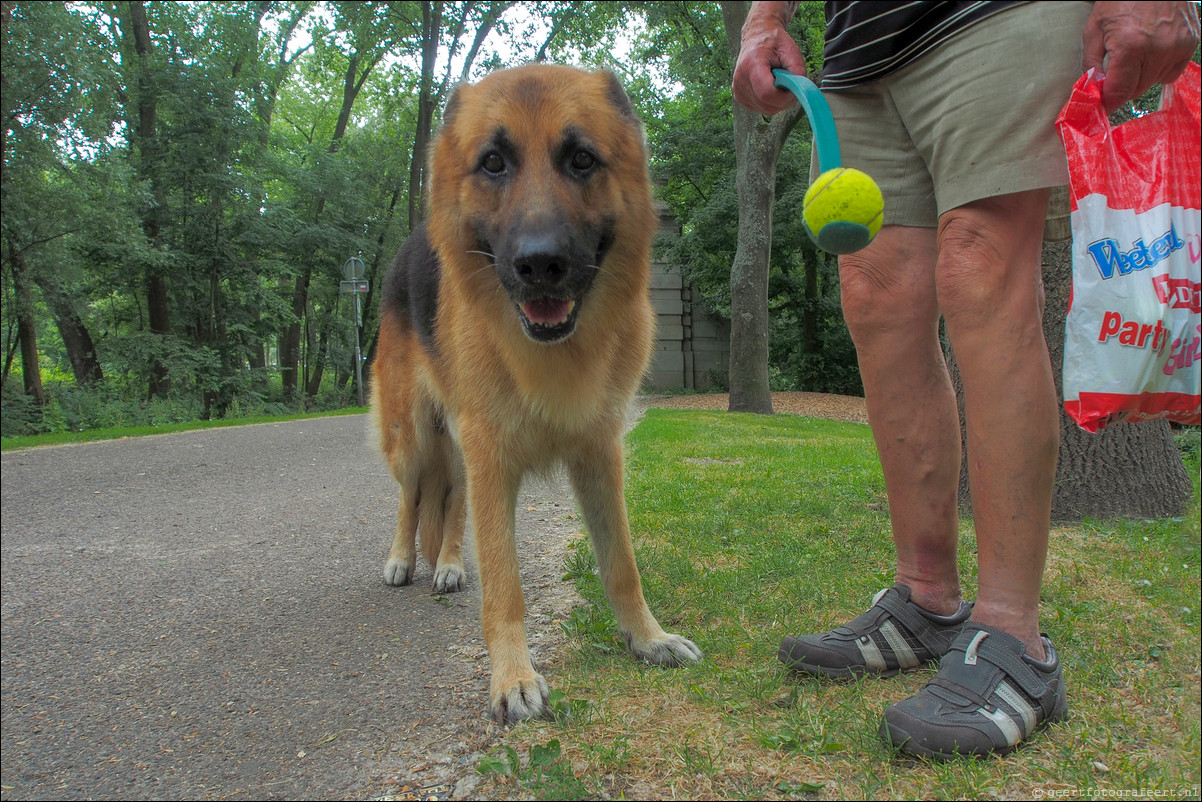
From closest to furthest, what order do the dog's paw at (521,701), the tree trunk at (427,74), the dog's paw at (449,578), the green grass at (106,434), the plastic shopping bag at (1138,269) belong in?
the plastic shopping bag at (1138,269) → the dog's paw at (521,701) → the dog's paw at (449,578) → the green grass at (106,434) → the tree trunk at (427,74)

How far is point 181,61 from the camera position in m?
15.5

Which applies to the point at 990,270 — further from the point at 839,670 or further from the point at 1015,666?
the point at 839,670

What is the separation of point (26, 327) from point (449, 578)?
A: 492 inches

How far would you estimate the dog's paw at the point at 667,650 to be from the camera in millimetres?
2410

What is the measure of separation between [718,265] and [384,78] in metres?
18.6

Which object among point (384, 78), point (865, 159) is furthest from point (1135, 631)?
point (384, 78)

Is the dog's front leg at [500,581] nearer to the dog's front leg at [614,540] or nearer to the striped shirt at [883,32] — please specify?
the dog's front leg at [614,540]

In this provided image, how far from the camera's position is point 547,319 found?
2387mm

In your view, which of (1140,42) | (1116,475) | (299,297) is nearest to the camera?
(1140,42)

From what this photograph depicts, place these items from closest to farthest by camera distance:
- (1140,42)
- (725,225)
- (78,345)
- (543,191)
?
(1140,42), (543,191), (78,345), (725,225)

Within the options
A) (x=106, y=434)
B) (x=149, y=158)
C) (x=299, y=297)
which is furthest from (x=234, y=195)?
(x=106, y=434)

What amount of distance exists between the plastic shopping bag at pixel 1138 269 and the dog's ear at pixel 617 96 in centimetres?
157

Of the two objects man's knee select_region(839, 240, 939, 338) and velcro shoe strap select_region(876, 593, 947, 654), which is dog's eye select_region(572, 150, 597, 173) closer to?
man's knee select_region(839, 240, 939, 338)

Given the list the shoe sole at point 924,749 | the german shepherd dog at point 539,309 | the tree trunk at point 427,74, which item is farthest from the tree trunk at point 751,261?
the shoe sole at point 924,749
